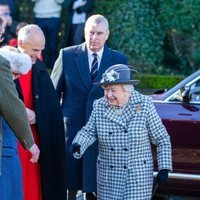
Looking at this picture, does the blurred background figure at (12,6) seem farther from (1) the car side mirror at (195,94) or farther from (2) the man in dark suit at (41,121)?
(2) the man in dark suit at (41,121)

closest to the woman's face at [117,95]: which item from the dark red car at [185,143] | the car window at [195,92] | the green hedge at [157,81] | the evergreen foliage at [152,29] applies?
the dark red car at [185,143]

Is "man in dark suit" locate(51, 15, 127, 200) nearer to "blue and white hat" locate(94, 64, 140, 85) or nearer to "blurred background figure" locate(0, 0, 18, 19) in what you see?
"blue and white hat" locate(94, 64, 140, 85)

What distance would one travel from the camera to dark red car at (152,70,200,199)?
9688mm

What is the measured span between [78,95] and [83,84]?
11 centimetres

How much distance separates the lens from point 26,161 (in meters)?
8.13

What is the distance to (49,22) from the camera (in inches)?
667

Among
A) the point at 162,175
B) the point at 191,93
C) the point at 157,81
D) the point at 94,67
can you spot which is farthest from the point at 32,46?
the point at 157,81

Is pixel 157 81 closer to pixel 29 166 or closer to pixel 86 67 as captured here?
pixel 86 67

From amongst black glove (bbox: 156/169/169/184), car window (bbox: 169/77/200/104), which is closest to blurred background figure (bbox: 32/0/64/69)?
car window (bbox: 169/77/200/104)

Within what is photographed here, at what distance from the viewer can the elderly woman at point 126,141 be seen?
7.60 metres

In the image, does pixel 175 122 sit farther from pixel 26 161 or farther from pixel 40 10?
pixel 40 10

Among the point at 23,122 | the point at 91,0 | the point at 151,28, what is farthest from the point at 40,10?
the point at 23,122

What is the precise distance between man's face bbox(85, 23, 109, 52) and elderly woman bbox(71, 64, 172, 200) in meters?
1.18

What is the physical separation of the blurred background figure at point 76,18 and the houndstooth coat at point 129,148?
9.17m
